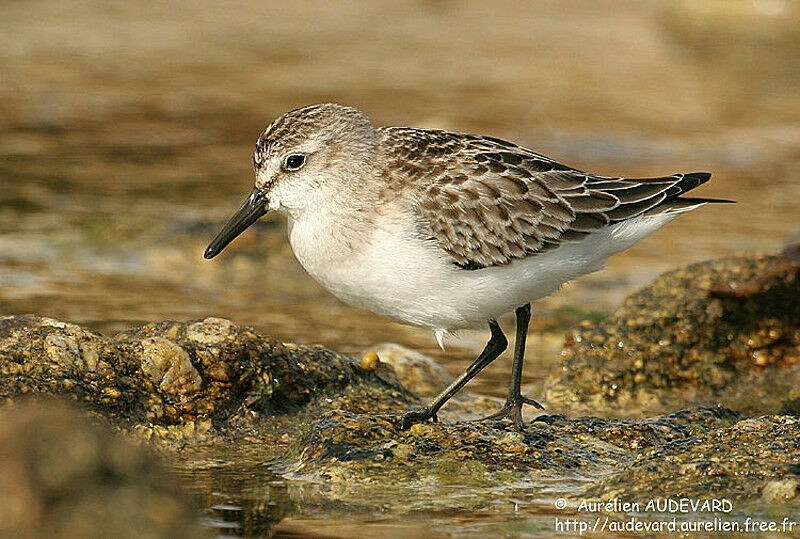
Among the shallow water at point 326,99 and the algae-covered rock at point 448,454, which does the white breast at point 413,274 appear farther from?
the shallow water at point 326,99

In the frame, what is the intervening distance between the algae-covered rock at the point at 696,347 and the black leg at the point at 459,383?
0.81 meters

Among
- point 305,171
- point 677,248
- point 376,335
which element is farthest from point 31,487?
point 677,248

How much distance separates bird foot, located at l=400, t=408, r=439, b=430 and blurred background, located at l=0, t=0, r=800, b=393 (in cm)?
180

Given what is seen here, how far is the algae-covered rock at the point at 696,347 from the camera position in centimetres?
811

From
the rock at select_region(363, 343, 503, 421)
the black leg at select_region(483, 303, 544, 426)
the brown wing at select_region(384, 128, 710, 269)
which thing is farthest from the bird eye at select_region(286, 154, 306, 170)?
the black leg at select_region(483, 303, 544, 426)

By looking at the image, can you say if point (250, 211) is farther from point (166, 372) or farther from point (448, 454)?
point (448, 454)

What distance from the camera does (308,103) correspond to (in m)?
17.7

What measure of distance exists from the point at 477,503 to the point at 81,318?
4.64m

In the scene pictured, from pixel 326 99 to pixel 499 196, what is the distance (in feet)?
36.6

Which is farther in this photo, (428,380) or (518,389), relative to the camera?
(428,380)

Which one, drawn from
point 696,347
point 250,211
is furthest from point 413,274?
point 696,347

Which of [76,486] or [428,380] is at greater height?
[76,486]

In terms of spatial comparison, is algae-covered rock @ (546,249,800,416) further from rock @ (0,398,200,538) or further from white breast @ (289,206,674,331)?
rock @ (0,398,200,538)

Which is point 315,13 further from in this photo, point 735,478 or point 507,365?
point 735,478
